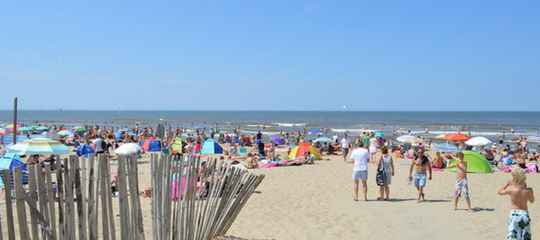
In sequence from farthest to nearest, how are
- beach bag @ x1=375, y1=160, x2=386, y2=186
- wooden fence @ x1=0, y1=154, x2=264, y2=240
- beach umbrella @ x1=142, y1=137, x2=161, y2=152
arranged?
beach umbrella @ x1=142, y1=137, x2=161, y2=152, beach bag @ x1=375, y1=160, x2=386, y2=186, wooden fence @ x1=0, y1=154, x2=264, y2=240

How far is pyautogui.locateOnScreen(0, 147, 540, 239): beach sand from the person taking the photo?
5977mm

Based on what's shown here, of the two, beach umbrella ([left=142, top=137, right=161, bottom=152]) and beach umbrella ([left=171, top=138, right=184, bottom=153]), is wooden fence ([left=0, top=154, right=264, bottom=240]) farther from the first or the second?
beach umbrella ([left=142, top=137, right=161, bottom=152])

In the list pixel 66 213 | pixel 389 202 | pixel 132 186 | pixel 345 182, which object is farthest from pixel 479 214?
pixel 66 213

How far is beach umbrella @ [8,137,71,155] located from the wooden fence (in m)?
6.89

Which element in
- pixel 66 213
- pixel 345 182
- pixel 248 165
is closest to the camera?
pixel 66 213

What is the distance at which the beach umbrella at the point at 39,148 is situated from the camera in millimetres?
9570

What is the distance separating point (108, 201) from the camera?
10.5 ft

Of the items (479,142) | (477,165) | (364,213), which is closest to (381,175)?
(364,213)

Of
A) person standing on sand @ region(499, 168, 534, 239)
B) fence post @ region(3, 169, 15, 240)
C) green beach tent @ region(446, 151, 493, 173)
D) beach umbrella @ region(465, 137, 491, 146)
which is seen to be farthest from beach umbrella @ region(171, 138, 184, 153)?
fence post @ region(3, 169, 15, 240)

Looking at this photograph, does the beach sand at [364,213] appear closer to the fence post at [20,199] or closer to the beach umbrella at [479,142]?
the fence post at [20,199]

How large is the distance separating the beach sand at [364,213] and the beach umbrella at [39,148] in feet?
8.14

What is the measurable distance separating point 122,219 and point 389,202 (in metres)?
6.45

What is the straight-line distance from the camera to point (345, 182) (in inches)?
432

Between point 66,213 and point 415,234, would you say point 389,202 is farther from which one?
point 66,213
